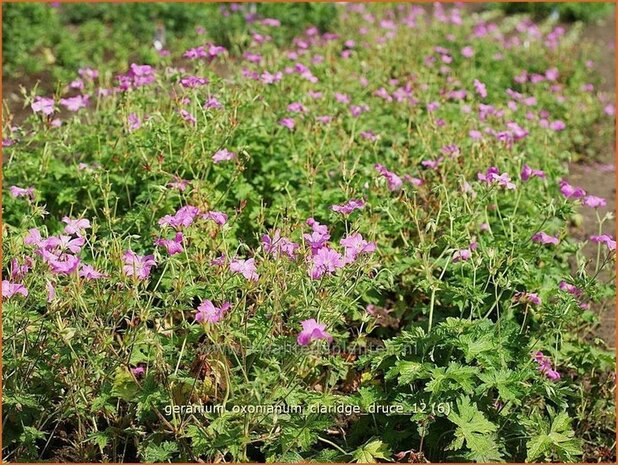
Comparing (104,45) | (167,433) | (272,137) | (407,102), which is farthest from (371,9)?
(167,433)

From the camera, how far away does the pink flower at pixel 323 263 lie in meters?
2.25

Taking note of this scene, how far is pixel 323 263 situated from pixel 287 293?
0.45 feet

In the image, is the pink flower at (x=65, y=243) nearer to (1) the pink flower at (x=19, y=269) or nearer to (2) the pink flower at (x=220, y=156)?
(1) the pink flower at (x=19, y=269)

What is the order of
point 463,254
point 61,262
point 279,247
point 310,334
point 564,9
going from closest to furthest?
point 310,334 < point 61,262 < point 279,247 < point 463,254 < point 564,9

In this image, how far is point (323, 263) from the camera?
2.26 meters

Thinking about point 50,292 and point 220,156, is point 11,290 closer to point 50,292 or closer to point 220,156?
point 50,292

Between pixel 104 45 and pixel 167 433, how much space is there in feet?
17.6

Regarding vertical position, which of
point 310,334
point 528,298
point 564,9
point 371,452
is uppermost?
point 310,334

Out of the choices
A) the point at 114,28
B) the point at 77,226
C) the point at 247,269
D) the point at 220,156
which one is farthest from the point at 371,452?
the point at 114,28

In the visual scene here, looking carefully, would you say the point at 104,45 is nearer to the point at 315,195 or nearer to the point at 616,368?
the point at 315,195

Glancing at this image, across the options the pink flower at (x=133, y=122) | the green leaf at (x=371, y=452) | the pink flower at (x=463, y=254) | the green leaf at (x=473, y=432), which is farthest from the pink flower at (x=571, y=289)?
the pink flower at (x=133, y=122)

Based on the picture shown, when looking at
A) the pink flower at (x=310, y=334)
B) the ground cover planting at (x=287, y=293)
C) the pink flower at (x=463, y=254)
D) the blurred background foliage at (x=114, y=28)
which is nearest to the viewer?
the pink flower at (x=310, y=334)

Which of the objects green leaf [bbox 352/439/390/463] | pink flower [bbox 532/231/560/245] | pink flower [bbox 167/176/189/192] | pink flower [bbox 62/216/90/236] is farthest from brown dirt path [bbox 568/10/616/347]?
pink flower [bbox 62/216/90/236]

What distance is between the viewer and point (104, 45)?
7.08m
